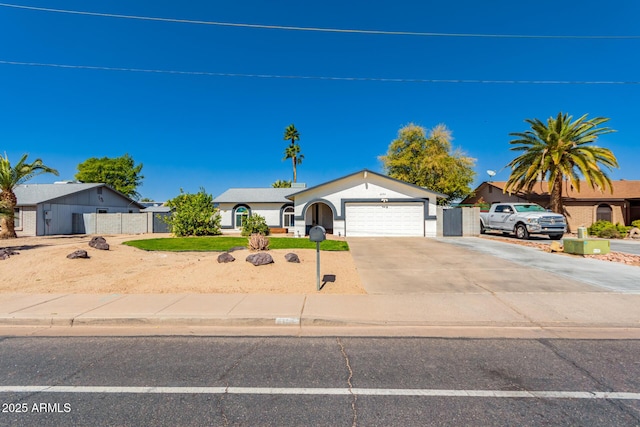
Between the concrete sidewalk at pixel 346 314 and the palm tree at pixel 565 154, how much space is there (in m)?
19.6

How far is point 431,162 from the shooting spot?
114 ft

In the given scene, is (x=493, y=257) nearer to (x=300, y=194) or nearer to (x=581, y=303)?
(x=581, y=303)

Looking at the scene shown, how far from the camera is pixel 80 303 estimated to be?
6445 mm

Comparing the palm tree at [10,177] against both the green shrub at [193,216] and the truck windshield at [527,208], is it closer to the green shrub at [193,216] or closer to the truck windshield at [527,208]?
the green shrub at [193,216]

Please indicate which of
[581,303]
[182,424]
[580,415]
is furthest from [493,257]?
[182,424]

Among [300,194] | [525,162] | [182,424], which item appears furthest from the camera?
[525,162]

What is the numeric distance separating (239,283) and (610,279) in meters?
9.73

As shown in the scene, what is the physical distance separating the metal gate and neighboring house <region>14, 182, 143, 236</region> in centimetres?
3111

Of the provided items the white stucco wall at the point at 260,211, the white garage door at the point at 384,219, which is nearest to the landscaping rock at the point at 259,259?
the white garage door at the point at 384,219

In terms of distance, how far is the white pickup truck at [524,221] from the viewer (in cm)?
1775

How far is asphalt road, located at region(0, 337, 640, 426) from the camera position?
9.79 ft

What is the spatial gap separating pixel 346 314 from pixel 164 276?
552cm

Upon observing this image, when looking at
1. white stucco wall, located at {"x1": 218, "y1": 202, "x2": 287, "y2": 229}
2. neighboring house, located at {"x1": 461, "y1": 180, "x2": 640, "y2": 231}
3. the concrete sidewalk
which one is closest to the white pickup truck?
neighboring house, located at {"x1": 461, "y1": 180, "x2": 640, "y2": 231}

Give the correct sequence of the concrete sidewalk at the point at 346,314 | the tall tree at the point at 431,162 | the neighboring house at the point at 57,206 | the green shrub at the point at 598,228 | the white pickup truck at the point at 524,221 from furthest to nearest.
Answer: the tall tree at the point at 431,162
the neighboring house at the point at 57,206
the green shrub at the point at 598,228
the white pickup truck at the point at 524,221
the concrete sidewalk at the point at 346,314
